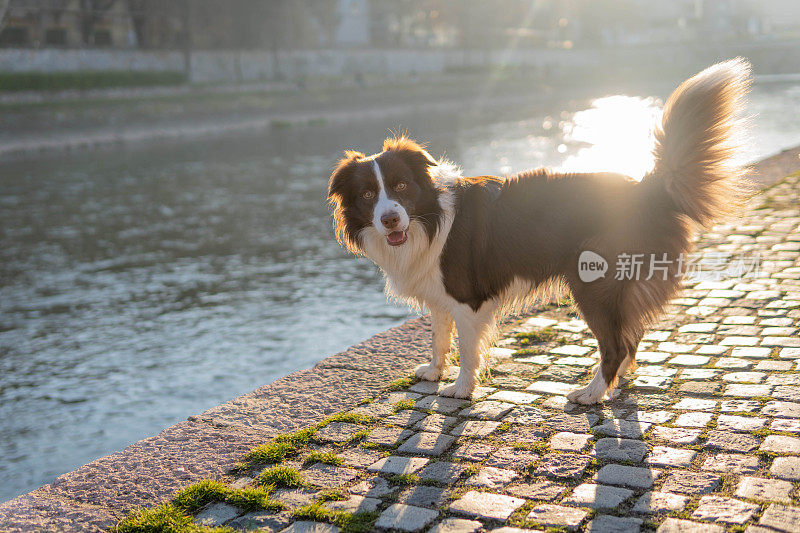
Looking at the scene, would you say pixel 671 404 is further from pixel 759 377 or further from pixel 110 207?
pixel 110 207

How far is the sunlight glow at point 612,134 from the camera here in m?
19.5

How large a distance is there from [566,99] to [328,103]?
19142 millimetres

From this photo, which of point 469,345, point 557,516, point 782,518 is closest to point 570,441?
point 557,516

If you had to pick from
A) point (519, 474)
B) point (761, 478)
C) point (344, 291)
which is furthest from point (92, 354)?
point (761, 478)

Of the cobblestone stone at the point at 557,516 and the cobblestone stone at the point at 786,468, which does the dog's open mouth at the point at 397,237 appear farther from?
the cobblestone stone at the point at 786,468

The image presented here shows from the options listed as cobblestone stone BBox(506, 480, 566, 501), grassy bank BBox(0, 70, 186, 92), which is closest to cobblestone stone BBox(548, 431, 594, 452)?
cobblestone stone BBox(506, 480, 566, 501)

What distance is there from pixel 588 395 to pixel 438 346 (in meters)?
1.09

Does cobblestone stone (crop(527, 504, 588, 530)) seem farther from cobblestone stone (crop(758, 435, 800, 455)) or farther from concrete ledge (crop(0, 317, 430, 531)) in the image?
concrete ledge (crop(0, 317, 430, 531))

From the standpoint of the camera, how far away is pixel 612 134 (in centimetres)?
2900

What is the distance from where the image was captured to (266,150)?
2853cm

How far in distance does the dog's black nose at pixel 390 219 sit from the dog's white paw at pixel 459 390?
3.62 feet

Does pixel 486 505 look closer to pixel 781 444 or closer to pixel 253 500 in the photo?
pixel 253 500

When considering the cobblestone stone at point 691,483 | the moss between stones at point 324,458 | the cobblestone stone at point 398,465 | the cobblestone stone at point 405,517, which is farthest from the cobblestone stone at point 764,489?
the moss between stones at point 324,458

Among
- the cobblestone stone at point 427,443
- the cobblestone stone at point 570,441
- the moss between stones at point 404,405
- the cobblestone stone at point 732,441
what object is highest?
the cobblestone stone at point 732,441
